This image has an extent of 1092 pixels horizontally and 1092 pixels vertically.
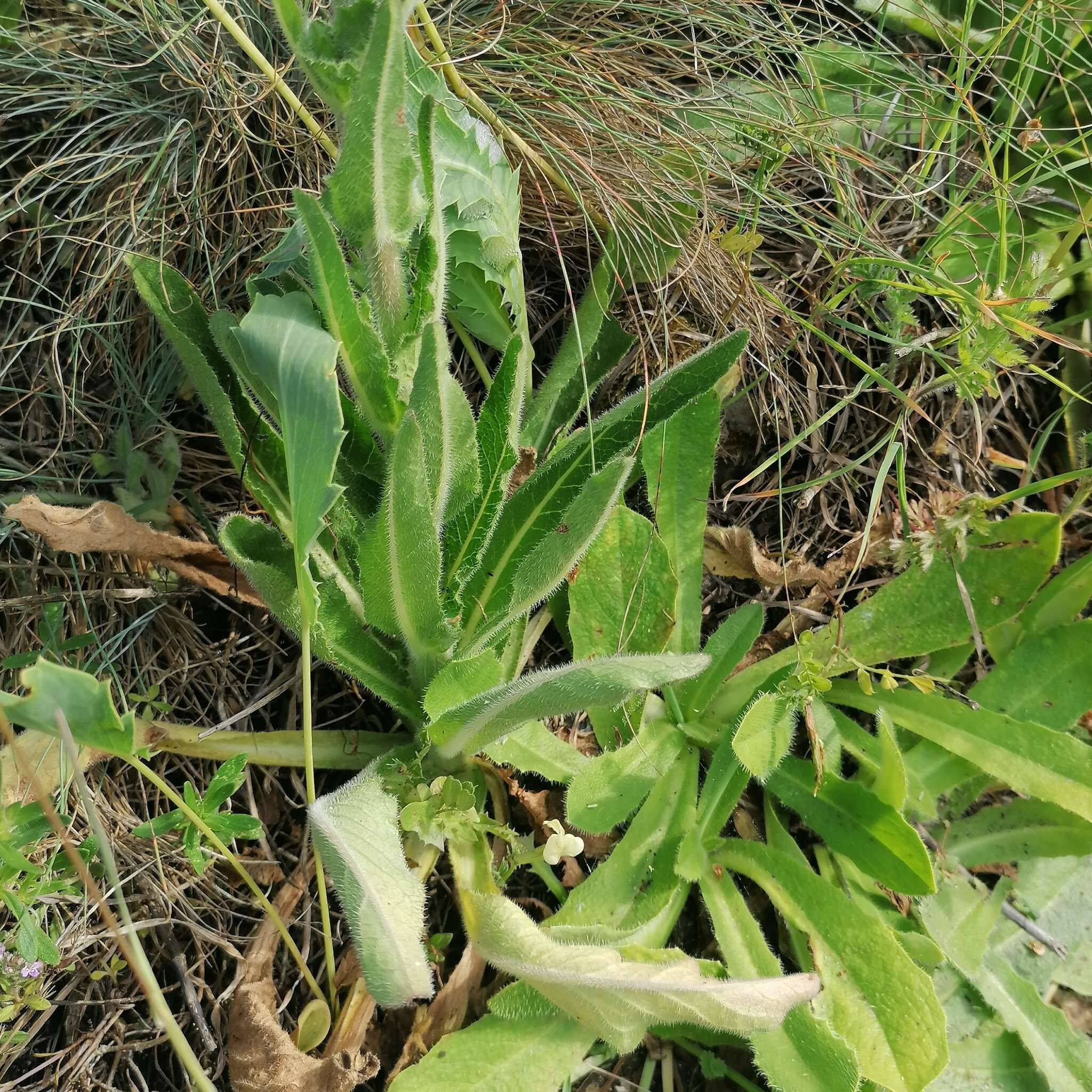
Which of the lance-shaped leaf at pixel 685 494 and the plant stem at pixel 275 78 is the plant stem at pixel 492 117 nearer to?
the plant stem at pixel 275 78

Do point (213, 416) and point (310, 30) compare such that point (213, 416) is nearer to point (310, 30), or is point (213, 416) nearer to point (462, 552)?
point (462, 552)

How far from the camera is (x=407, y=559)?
1368 mm

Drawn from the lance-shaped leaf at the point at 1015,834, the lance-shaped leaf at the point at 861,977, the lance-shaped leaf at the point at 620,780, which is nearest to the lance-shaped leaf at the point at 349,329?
the lance-shaped leaf at the point at 620,780

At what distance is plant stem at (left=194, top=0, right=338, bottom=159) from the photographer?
1.38 metres

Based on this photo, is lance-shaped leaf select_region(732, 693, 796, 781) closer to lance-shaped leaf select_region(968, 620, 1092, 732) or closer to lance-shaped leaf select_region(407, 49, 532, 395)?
lance-shaped leaf select_region(968, 620, 1092, 732)

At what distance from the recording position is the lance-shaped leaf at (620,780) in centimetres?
158

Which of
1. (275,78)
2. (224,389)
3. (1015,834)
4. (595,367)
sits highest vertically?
(275,78)

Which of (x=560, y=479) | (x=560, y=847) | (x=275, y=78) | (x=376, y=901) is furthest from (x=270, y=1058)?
(x=275, y=78)

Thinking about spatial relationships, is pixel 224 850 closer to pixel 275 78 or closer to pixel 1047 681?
pixel 275 78

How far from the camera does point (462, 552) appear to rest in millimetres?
1550

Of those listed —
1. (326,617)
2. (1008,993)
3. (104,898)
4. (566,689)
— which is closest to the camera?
(104,898)

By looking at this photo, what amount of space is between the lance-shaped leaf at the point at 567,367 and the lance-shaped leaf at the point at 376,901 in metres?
0.79

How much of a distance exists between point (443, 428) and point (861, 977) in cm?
116

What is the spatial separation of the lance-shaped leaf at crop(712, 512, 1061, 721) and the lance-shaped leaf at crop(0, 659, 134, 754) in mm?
1128
